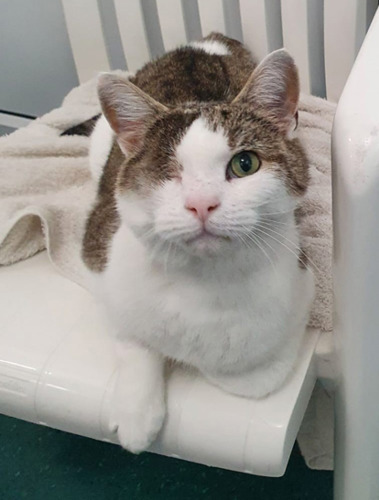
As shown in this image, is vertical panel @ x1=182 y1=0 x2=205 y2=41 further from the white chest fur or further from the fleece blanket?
the white chest fur

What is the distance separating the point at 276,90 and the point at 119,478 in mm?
778

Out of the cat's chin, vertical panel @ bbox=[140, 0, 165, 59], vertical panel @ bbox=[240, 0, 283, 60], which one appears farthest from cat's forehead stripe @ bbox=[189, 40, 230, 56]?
the cat's chin

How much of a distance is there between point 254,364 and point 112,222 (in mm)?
272

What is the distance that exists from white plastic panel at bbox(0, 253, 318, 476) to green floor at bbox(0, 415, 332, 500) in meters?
0.33

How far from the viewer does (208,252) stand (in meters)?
0.63

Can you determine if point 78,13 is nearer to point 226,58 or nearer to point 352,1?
point 226,58

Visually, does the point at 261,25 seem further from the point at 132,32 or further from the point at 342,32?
the point at 132,32

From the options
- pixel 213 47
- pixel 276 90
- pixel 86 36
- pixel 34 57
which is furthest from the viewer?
pixel 34 57

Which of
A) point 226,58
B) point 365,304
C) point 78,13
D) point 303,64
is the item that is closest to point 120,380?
point 365,304

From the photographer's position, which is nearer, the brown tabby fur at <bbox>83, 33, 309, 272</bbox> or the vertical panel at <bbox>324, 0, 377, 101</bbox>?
the brown tabby fur at <bbox>83, 33, 309, 272</bbox>

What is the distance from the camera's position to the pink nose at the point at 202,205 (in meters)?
0.58

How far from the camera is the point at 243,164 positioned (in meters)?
0.63

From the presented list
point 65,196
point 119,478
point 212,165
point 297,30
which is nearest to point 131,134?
point 212,165

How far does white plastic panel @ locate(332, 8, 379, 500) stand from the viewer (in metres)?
0.51
